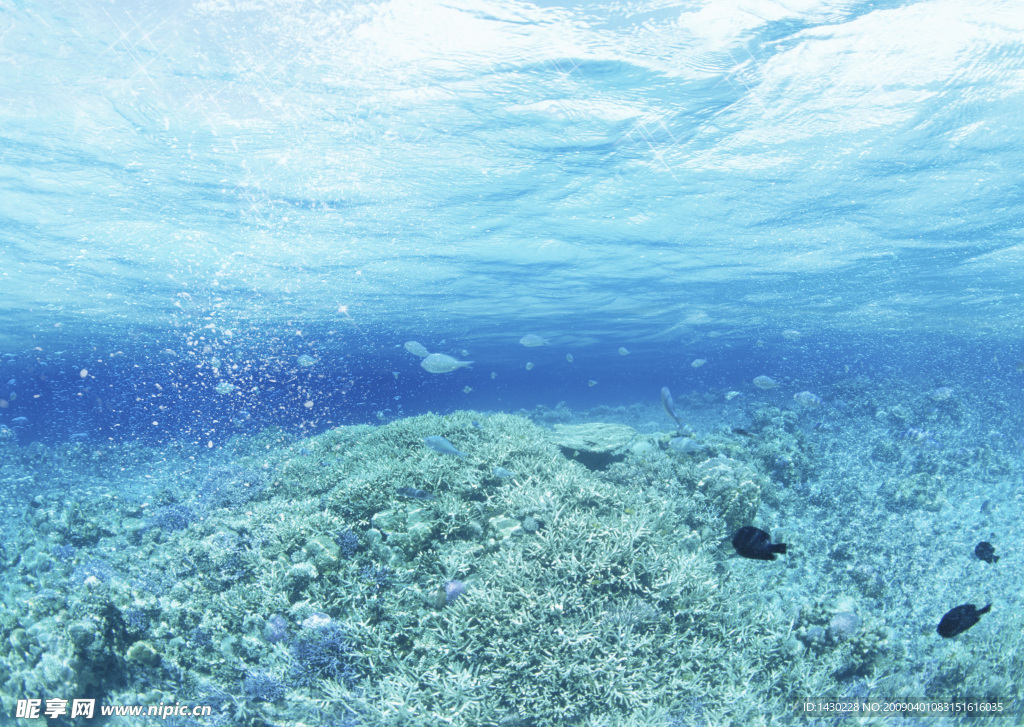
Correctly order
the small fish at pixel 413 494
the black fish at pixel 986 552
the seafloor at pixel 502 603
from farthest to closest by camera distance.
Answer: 1. the small fish at pixel 413 494
2. the black fish at pixel 986 552
3. the seafloor at pixel 502 603

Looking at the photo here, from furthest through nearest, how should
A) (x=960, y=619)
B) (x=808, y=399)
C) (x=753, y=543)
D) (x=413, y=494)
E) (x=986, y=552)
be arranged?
1. (x=808, y=399)
2. (x=413, y=494)
3. (x=986, y=552)
4. (x=960, y=619)
5. (x=753, y=543)

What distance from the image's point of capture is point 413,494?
7156 millimetres

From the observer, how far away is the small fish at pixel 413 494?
23.1 ft

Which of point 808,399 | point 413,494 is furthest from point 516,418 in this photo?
point 808,399

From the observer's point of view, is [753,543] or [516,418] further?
[516,418]

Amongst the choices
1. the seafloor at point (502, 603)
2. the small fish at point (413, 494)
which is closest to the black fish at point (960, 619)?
the seafloor at point (502, 603)

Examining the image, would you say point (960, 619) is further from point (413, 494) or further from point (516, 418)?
point (516, 418)

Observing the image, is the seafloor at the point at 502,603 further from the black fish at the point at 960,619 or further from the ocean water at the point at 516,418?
the black fish at the point at 960,619

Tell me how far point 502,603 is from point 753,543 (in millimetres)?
2731

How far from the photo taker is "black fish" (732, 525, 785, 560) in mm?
4215

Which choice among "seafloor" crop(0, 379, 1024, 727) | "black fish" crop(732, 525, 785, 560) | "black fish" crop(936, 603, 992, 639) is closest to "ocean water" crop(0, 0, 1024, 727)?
"seafloor" crop(0, 379, 1024, 727)

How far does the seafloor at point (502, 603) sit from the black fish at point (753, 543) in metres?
1.72

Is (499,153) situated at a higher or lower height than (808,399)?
higher

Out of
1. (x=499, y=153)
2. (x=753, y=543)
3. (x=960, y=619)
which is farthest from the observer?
(x=499, y=153)
